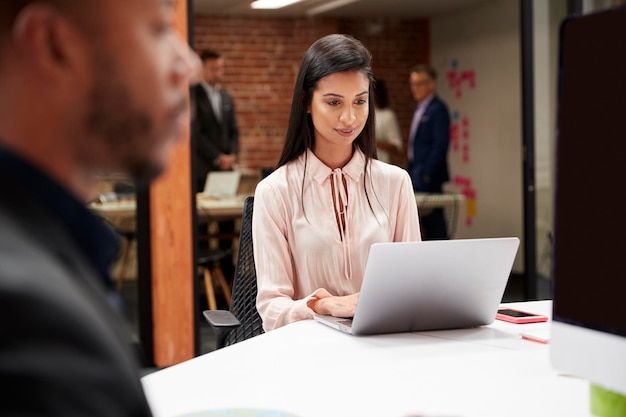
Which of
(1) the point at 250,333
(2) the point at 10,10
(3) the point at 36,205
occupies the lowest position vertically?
(1) the point at 250,333

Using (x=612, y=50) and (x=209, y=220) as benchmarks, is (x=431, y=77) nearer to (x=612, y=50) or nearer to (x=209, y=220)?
(x=209, y=220)

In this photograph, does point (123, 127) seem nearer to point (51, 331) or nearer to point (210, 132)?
point (51, 331)

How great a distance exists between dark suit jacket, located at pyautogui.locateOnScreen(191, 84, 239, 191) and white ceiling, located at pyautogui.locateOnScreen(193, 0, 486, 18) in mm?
613

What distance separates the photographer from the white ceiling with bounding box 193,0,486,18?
6.09 metres

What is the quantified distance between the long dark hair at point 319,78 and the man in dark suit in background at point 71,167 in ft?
5.54

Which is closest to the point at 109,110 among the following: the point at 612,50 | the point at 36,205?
the point at 36,205

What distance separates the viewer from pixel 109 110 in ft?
2.05

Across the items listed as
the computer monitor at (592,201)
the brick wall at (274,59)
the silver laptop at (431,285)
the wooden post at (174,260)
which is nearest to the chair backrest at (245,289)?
the silver laptop at (431,285)

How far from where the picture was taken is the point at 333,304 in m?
1.94

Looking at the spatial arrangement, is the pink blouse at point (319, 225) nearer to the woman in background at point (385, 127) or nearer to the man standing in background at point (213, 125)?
the man standing in background at point (213, 125)

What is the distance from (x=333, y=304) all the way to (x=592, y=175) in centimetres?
98

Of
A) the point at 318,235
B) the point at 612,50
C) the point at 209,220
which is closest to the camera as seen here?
the point at 612,50

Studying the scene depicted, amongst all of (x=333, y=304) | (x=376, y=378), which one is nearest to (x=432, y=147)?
(x=333, y=304)

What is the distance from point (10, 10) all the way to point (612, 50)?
710 millimetres
